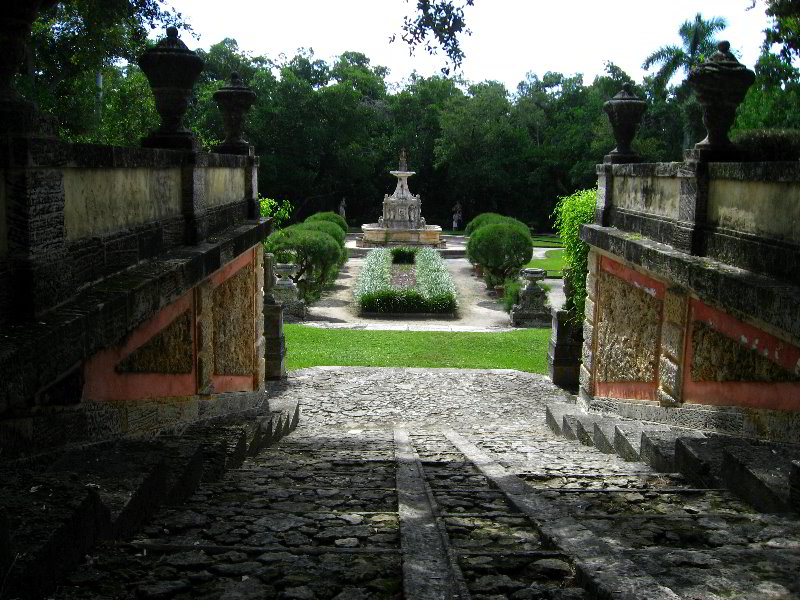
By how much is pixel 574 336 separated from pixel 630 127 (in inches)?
161

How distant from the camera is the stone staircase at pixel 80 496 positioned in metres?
2.76

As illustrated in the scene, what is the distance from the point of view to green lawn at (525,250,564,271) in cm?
2959

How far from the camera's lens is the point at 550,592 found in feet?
9.77

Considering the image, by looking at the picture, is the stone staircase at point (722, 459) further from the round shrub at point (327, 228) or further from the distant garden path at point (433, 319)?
the round shrub at point (327, 228)

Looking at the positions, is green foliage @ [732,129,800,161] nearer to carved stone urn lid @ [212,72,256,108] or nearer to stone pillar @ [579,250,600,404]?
stone pillar @ [579,250,600,404]

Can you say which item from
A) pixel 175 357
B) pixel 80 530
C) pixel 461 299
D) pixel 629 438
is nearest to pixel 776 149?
pixel 629 438

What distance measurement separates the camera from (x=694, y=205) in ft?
22.3

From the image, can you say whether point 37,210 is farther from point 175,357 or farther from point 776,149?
point 776,149

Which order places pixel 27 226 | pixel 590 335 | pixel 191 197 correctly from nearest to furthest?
pixel 27 226 → pixel 191 197 → pixel 590 335

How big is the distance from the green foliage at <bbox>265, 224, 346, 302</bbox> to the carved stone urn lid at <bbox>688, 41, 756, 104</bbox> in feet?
51.4

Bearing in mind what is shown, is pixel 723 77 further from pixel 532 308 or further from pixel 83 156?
pixel 532 308

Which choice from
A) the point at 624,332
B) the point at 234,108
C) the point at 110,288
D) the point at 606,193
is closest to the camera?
the point at 110,288

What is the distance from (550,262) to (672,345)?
Answer: 79.2 feet

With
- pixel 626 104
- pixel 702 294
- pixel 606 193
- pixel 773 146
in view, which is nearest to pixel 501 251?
pixel 606 193
